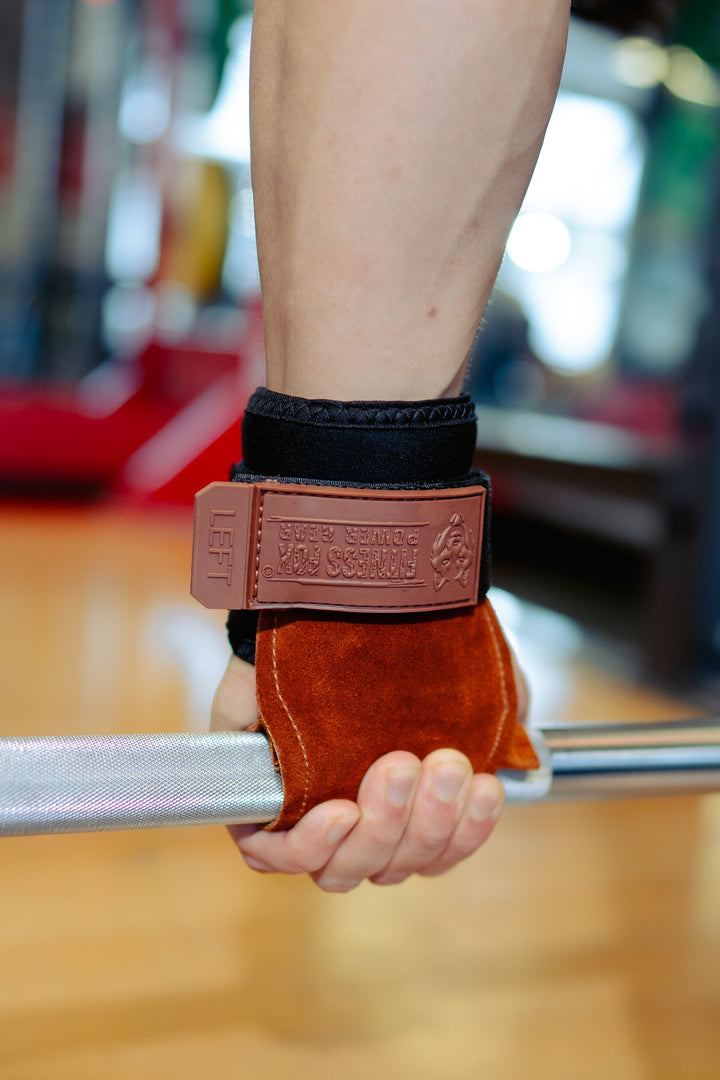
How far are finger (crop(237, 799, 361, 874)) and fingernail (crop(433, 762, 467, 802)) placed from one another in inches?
1.5

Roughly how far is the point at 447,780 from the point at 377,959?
0.54 meters

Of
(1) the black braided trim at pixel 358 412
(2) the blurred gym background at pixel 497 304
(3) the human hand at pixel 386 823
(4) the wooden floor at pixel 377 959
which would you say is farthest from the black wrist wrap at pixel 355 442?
(4) the wooden floor at pixel 377 959

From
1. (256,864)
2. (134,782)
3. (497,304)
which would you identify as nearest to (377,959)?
(256,864)

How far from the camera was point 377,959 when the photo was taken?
92 centimetres

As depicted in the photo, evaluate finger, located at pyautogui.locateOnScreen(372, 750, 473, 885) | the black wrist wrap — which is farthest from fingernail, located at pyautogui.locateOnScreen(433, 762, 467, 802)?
the black wrist wrap

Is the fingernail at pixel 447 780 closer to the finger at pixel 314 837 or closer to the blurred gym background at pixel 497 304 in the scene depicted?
the finger at pixel 314 837

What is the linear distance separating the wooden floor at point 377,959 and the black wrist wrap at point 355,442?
0.52m

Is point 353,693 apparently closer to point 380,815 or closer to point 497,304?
point 380,815

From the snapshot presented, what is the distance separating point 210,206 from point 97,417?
6.85 feet

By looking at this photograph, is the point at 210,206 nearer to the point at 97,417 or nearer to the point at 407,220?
the point at 97,417

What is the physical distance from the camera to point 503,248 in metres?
0.45

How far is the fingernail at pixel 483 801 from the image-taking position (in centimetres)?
47

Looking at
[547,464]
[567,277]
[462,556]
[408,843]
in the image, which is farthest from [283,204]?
[567,277]

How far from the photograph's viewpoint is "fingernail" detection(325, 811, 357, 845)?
0.44 metres
